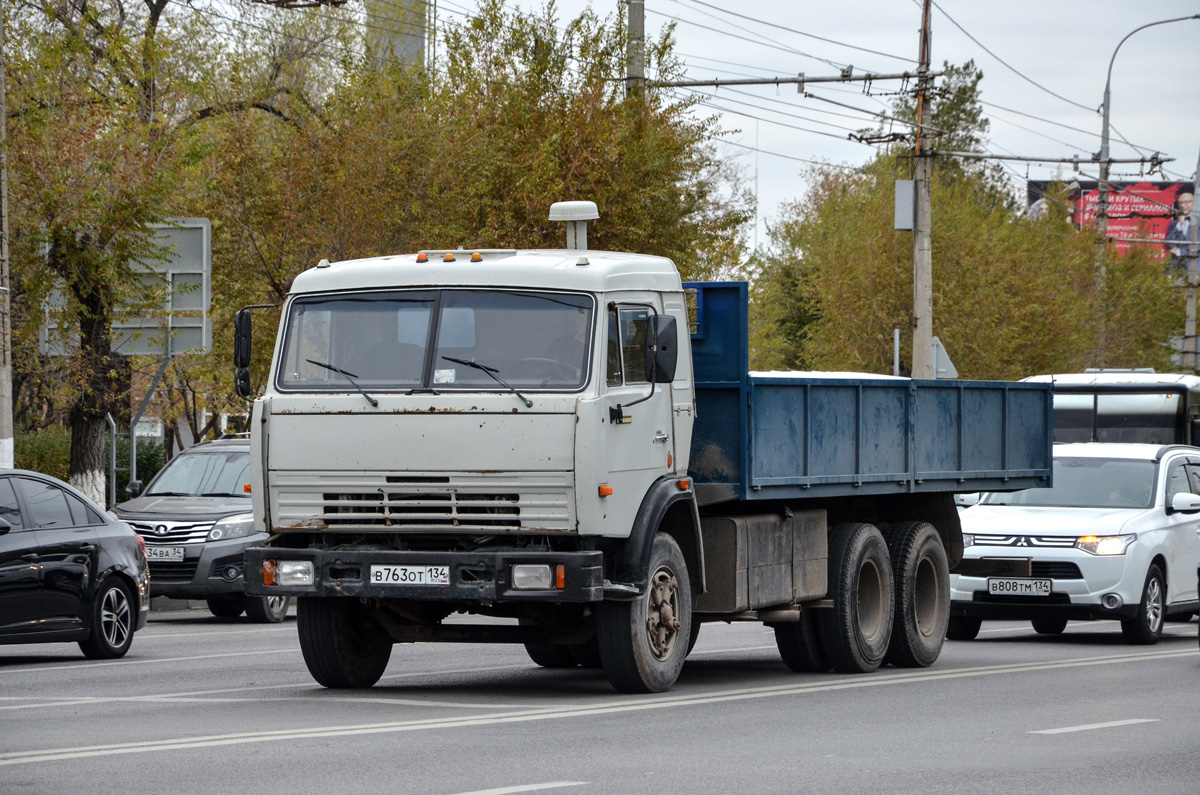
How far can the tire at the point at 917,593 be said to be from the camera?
1495cm

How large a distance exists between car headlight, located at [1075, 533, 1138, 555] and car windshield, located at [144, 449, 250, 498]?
8916 millimetres

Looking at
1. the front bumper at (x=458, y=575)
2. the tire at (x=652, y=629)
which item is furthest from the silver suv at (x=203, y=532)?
the tire at (x=652, y=629)

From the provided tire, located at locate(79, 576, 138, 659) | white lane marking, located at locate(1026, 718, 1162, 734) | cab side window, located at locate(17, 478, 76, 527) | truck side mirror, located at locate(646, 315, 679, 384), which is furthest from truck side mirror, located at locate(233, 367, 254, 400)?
white lane marking, located at locate(1026, 718, 1162, 734)

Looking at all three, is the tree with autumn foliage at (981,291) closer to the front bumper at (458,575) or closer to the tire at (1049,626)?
the tire at (1049,626)

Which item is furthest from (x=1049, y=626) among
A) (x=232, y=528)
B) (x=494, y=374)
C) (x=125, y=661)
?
(x=494, y=374)

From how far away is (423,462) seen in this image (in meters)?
11.2

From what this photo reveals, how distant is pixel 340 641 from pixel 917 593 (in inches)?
201

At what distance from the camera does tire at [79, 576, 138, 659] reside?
15172mm

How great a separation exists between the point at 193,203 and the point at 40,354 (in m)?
3.27

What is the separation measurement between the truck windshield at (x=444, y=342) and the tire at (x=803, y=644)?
12.1 feet

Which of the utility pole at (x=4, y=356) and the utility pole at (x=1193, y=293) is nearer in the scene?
the utility pole at (x=4, y=356)

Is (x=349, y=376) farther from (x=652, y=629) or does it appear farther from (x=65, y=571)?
(x=65, y=571)

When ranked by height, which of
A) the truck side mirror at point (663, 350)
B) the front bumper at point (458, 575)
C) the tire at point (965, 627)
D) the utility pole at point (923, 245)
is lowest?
the tire at point (965, 627)

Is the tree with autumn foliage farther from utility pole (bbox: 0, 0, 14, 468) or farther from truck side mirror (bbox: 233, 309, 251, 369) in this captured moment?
truck side mirror (bbox: 233, 309, 251, 369)
